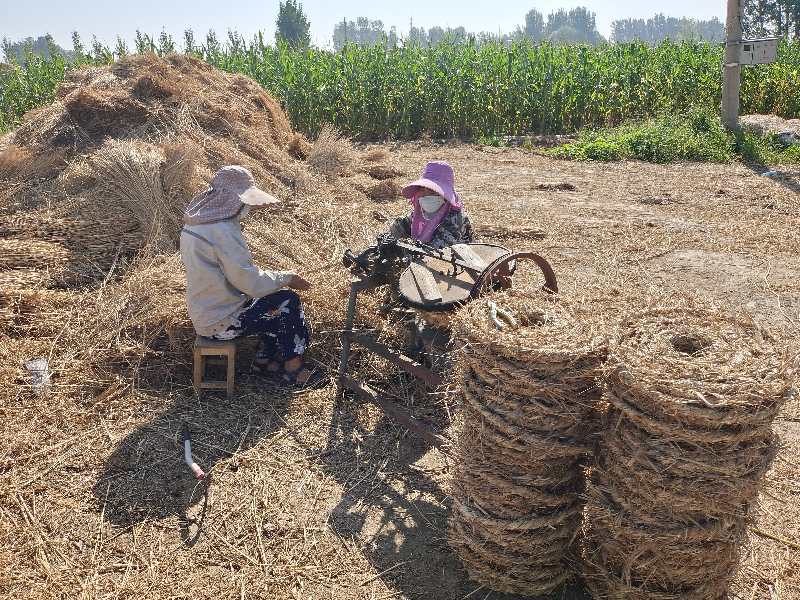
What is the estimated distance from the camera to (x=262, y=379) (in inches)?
177

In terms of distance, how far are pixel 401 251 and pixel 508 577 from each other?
1832 mm

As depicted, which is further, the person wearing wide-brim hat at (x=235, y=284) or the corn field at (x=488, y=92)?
the corn field at (x=488, y=92)

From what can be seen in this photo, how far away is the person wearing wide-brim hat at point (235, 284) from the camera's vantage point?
13.0 feet

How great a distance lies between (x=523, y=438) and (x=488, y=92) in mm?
12630

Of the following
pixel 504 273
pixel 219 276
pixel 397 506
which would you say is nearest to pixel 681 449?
pixel 504 273

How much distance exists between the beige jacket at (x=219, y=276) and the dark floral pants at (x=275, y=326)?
3.3 inches

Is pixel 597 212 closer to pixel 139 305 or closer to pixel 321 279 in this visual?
pixel 321 279

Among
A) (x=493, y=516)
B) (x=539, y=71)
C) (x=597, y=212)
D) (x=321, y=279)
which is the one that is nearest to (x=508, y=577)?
(x=493, y=516)

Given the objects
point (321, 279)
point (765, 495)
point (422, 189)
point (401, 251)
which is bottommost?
point (765, 495)

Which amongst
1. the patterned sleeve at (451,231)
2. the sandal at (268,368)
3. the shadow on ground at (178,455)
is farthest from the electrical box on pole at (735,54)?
the shadow on ground at (178,455)

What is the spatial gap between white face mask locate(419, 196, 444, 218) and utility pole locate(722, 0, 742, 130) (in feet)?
30.2

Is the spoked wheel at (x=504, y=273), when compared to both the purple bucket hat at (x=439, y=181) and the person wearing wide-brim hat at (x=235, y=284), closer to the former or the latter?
the purple bucket hat at (x=439, y=181)

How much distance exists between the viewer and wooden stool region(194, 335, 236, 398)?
4.14 metres

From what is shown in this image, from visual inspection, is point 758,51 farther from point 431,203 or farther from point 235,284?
point 235,284
